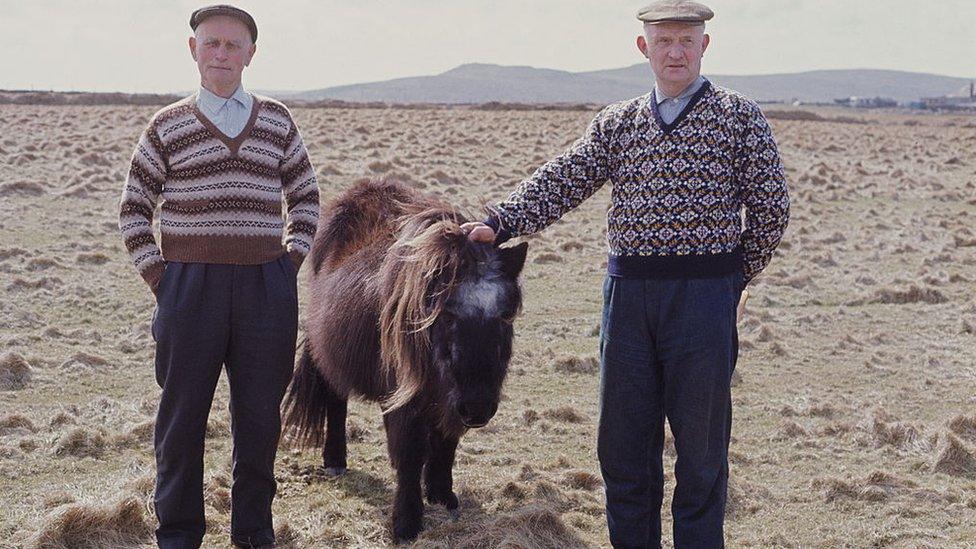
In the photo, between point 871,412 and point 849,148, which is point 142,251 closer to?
point 871,412

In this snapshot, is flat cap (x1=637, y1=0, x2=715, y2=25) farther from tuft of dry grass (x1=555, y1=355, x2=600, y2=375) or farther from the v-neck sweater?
tuft of dry grass (x1=555, y1=355, x2=600, y2=375)

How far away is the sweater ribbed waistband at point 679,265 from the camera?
3670mm

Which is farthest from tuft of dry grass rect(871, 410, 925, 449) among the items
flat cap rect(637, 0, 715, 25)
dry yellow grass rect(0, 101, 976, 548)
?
flat cap rect(637, 0, 715, 25)

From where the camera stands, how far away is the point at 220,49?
3.87m

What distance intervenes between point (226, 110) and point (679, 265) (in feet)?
6.33

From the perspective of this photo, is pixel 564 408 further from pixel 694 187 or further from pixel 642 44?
pixel 642 44

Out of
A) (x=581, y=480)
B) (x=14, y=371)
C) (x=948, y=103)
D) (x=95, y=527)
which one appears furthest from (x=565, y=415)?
(x=948, y=103)

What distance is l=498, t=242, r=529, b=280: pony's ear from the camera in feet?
13.9

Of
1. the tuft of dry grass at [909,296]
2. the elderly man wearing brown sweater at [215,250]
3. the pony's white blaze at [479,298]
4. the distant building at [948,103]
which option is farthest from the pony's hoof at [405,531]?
the distant building at [948,103]

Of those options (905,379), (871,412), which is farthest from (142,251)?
(905,379)

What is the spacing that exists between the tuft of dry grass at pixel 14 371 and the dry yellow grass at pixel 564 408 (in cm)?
1

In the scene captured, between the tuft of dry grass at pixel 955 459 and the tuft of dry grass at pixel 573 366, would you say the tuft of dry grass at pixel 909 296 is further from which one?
the tuft of dry grass at pixel 955 459

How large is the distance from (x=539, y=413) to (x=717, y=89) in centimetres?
322

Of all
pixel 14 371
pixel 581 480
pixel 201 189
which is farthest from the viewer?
pixel 14 371
